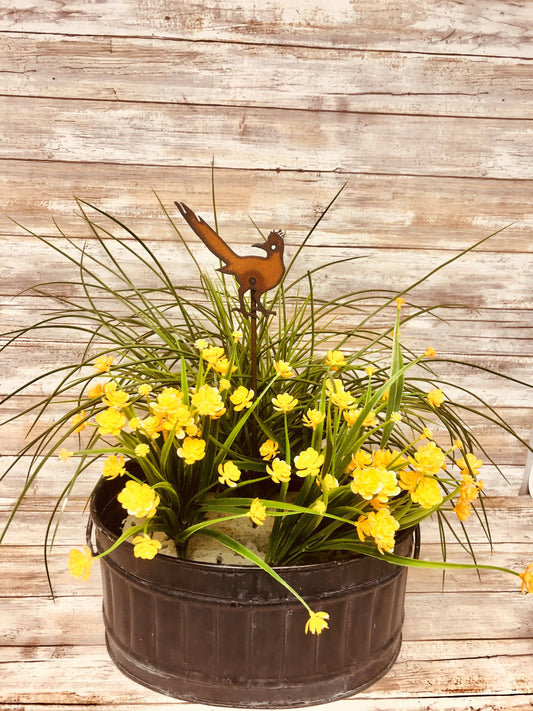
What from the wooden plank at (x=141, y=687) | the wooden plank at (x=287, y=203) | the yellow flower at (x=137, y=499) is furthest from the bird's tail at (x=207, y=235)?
the wooden plank at (x=141, y=687)

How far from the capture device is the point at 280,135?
1266 millimetres

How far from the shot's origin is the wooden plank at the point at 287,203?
1271mm

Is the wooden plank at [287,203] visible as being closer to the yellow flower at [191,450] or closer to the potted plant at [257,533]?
the potted plant at [257,533]

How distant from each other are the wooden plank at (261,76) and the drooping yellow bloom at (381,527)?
817 millimetres

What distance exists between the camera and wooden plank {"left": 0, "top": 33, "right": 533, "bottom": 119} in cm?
120

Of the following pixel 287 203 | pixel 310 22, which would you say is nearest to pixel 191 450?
pixel 287 203

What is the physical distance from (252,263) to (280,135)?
52cm

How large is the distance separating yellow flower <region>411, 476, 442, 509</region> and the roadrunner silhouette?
0.95 feet

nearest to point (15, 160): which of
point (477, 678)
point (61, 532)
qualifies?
point (61, 532)

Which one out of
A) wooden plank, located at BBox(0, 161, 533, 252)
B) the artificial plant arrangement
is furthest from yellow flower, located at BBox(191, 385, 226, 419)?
wooden plank, located at BBox(0, 161, 533, 252)

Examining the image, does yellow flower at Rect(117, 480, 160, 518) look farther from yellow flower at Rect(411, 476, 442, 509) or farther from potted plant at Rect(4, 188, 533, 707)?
yellow flower at Rect(411, 476, 442, 509)

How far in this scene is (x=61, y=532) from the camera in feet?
4.57

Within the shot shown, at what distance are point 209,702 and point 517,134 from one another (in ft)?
3.72

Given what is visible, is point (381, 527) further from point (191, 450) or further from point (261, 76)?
point (261, 76)
